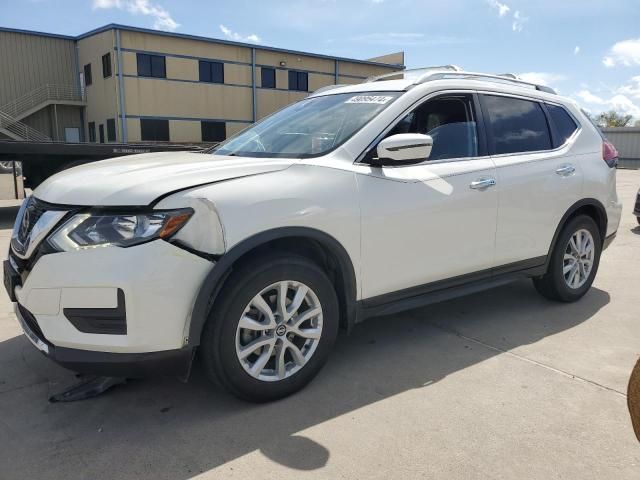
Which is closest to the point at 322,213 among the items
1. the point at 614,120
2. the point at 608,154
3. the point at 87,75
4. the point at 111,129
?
the point at 608,154

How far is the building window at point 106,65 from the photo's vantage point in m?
29.5

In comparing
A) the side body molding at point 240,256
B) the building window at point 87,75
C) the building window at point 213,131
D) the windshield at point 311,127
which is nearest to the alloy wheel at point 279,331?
the side body molding at point 240,256

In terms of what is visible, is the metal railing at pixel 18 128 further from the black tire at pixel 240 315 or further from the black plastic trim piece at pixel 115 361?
the black tire at pixel 240 315

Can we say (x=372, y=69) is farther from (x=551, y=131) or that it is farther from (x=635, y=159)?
(x=551, y=131)

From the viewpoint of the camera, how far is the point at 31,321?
9.08 feet

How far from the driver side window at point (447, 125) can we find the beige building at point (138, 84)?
2851 cm

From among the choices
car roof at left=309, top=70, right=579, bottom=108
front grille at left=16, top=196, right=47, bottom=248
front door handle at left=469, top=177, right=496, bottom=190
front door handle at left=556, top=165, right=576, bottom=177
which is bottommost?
front grille at left=16, top=196, right=47, bottom=248

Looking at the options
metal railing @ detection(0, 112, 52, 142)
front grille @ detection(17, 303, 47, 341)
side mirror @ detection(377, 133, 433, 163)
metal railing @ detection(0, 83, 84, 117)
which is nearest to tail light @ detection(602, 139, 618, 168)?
side mirror @ detection(377, 133, 433, 163)

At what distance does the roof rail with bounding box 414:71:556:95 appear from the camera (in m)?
3.78

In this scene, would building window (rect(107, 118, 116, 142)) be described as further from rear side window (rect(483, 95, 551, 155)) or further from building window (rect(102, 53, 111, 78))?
rear side window (rect(483, 95, 551, 155))

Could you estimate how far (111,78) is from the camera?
96.2 ft

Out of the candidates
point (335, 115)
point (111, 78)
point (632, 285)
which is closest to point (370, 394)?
point (335, 115)

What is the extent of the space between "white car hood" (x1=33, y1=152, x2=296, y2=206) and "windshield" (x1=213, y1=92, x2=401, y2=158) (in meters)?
0.34

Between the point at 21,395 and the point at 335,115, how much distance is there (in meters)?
2.55
